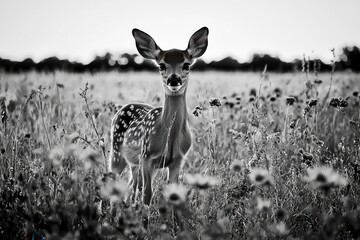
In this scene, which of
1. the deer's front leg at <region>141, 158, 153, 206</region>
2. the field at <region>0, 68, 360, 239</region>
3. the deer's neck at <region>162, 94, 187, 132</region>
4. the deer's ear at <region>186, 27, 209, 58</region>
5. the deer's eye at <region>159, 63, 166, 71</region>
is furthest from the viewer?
the deer's ear at <region>186, 27, 209, 58</region>

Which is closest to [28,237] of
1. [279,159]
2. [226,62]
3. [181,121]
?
[181,121]

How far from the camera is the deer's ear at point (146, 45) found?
11.4 feet

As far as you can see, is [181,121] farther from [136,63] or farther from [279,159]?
[136,63]

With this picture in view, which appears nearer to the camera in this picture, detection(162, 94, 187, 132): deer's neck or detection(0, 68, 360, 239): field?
detection(0, 68, 360, 239): field

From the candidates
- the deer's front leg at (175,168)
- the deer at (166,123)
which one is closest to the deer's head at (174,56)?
the deer at (166,123)

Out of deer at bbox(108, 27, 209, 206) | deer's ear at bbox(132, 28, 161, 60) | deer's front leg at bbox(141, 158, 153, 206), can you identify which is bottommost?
deer's front leg at bbox(141, 158, 153, 206)

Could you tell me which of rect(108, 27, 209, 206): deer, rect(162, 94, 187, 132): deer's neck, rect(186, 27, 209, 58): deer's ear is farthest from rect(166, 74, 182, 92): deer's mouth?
rect(186, 27, 209, 58): deer's ear

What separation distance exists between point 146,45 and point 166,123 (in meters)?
0.83

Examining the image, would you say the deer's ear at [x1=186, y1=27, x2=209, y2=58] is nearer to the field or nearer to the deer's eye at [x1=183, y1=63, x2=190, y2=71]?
the deer's eye at [x1=183, y1=63, x2=190, y2=71]

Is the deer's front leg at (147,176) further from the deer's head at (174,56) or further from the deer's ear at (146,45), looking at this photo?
the deer's ear at (146,45)

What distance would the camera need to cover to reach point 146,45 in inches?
141

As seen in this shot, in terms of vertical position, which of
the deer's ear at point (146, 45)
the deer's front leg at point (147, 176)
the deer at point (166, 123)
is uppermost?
the deer's ear at point (146, 45)

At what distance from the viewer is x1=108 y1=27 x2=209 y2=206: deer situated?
124 inches

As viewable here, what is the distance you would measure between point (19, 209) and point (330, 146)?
3372 millimetres
